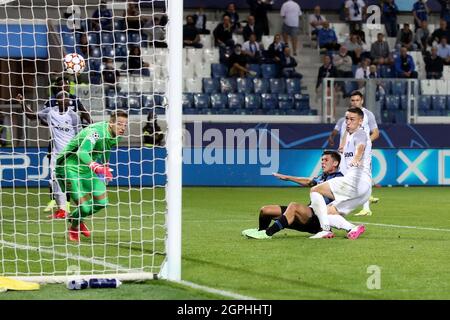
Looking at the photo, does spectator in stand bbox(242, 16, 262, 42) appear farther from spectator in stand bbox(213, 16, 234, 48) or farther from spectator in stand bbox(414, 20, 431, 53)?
spectator in stand bbox(414, 20, 431, 53)

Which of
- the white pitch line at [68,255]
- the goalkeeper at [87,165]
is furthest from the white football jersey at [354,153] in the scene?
the white pitch line at [68,255]

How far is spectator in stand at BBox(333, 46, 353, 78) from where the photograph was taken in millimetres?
28489

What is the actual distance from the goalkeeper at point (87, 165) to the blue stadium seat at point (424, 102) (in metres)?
14.9

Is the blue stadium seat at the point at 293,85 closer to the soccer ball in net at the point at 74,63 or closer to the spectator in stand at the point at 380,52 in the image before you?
the spectator in stand at the point at 380,52

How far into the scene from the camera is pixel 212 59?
2945cm

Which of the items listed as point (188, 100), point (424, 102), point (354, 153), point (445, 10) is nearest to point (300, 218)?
point (354, 153)

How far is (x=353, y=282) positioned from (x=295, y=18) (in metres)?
22.1

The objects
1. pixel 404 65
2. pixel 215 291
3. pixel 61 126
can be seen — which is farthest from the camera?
pixel 404 65

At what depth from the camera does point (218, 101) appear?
1096 inches

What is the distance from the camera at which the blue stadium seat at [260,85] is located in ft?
94.1

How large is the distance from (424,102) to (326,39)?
16.0 ft

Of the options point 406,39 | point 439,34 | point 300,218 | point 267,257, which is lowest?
point 267,257

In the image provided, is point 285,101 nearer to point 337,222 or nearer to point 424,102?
point 424,102
